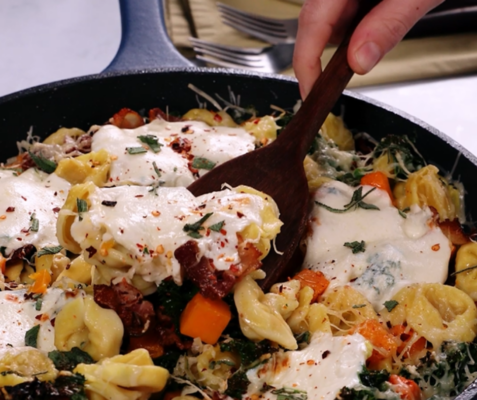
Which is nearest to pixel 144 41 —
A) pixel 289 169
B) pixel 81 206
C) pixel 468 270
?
pixel 289 169

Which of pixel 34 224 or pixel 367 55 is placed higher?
pixel 367 55

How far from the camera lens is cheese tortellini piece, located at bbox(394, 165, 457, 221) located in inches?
99.1

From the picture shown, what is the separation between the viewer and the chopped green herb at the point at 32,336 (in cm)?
203

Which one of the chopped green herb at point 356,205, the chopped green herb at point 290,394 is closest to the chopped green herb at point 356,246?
the chopped green herb at point 356,205

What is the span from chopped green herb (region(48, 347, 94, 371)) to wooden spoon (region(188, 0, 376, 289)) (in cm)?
71

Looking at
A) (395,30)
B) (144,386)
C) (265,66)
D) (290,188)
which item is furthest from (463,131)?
(144,386)

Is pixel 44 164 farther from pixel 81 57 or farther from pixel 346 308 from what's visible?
pixel 81 57

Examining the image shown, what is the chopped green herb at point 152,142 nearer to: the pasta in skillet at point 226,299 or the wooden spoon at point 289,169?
the pasta in skillet at point 226,299

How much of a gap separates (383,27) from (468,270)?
3.23 ft

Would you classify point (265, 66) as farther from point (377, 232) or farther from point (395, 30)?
point (377, 232)

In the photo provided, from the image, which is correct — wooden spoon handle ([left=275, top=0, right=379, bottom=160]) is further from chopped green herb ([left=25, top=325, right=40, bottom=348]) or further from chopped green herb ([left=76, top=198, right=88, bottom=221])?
chopped green herb ([left=25, top=325, right=40, bottom=348])

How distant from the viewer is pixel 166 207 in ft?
6.87

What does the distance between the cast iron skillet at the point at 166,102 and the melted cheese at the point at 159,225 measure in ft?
2.88

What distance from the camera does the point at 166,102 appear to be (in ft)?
9.89
